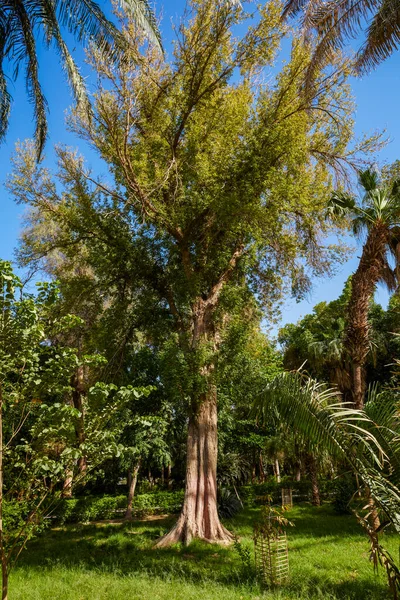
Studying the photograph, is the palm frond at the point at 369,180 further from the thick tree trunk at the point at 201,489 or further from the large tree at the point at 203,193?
the thick tree trunk at the point at 201,489

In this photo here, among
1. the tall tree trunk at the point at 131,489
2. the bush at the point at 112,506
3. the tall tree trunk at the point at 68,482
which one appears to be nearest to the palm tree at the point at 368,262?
the tall tree trunk at the point at 68,482

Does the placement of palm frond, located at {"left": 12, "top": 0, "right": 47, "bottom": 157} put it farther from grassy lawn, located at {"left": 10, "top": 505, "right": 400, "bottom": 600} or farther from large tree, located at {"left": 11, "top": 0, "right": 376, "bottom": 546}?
grassy lawn, located at {"left": 10, "top": 505, "right": 400, "bottom": 600}

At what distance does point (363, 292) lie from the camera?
11758 millimetres

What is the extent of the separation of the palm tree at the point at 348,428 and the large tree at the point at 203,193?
248 inches

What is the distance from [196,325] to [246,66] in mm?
8285

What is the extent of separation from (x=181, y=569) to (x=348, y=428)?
19.1 ft

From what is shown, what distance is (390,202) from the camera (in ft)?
40.3

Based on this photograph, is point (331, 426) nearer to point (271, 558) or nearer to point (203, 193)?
point (271, 558)

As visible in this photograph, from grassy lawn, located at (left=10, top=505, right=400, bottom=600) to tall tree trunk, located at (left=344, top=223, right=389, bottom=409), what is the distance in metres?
3.90

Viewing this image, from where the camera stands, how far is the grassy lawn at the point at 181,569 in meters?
7.82

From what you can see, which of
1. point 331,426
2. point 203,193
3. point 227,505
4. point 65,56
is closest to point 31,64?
point 65,56

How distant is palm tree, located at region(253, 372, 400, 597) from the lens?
18.3 ft

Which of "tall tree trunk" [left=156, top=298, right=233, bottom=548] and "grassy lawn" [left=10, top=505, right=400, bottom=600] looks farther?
"tall tree trunk" [left=156, top=298, right=233, bottom=548]

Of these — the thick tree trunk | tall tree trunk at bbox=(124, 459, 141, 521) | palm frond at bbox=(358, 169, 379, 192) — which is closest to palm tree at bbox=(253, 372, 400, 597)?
the thick tree trunk
